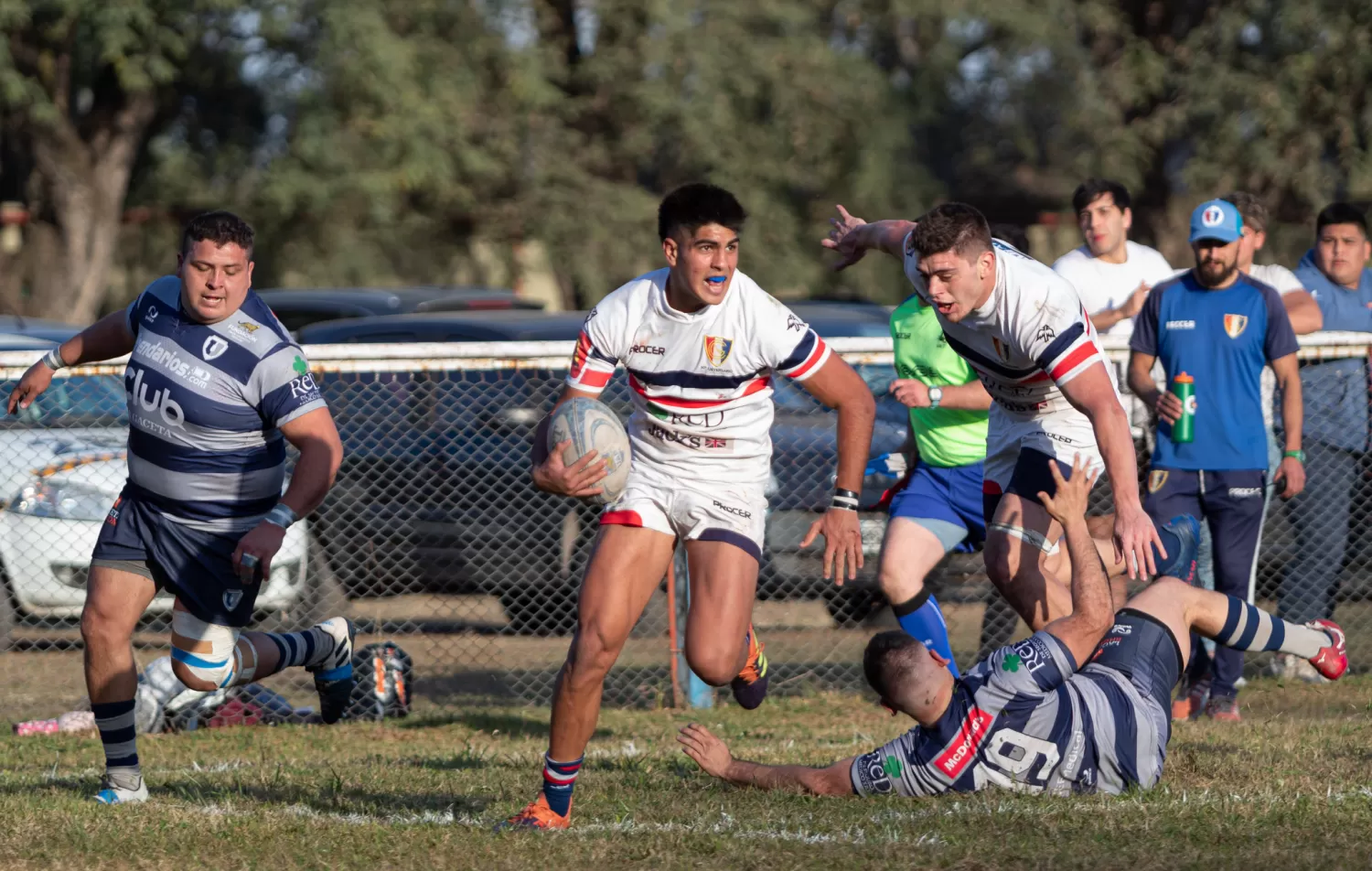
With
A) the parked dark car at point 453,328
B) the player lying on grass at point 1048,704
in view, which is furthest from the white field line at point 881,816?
the parked dark car at point 453,328

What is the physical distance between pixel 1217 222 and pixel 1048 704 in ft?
11.1

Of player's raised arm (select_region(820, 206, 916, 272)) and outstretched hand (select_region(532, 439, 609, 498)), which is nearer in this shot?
outstretched hand (select_region(532, 439, 609, 498))

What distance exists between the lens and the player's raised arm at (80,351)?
6.40m

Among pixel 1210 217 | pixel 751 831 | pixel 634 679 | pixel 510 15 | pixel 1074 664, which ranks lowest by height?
pixel 634 679

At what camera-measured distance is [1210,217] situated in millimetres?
7992

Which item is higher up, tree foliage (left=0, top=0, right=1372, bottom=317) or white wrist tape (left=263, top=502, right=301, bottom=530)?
tree foliage (left=0, top=0, right=1372, bottom=317)

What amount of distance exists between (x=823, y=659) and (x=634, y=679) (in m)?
1.07

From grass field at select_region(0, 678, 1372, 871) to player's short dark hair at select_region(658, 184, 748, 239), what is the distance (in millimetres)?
2007

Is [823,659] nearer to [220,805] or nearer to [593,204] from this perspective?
[220,805]

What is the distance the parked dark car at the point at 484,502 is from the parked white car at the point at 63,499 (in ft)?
1.38

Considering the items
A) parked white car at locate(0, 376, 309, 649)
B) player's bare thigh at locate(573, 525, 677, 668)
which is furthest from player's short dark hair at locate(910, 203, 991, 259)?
parked white car at locate(0, 376, 309, 649)

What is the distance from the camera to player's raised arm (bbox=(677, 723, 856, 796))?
5.83m

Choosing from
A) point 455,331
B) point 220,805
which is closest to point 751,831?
point 220,805

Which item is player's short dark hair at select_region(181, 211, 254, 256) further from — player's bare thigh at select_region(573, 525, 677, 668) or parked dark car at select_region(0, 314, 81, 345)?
parked dark car at select_region(0, 314, 81, 345)
